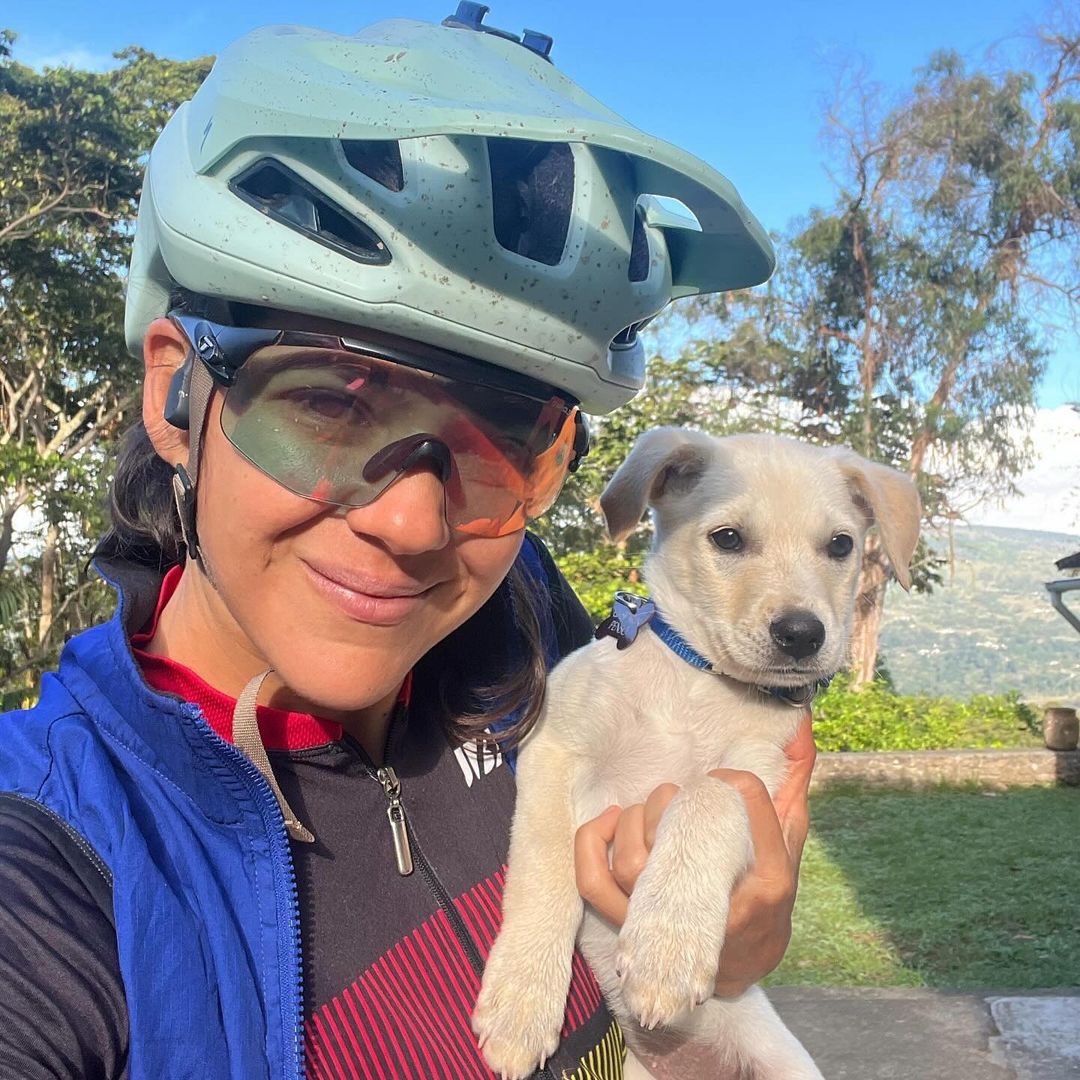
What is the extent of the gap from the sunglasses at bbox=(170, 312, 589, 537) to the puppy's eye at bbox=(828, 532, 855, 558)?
4.89 feet

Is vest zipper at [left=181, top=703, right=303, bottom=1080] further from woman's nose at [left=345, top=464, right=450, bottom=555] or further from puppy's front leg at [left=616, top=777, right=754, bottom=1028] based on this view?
puppy's front leg at [left=616, top=777, right=754, bottom=1028]

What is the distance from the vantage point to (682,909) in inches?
72.6

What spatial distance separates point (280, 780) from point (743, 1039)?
143cm

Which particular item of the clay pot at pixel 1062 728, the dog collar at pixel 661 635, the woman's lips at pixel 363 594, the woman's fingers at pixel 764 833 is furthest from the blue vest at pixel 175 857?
the clay pot at pixel 1062 728

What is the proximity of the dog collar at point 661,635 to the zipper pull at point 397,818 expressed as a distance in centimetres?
84

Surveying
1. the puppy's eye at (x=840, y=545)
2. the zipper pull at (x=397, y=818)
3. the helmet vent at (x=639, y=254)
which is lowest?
the zipper pull at (x=397, y=818)

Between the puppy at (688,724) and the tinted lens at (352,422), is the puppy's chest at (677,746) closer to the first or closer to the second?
the puppy at (688,724)

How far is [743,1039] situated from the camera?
7.78 ft

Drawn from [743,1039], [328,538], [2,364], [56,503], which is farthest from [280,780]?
[2,364]

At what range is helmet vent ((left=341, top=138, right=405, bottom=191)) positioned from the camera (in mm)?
1528

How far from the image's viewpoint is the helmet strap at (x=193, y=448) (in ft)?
5.15

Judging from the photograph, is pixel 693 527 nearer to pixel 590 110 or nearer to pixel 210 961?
pixel 590 110

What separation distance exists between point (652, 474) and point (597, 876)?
49.2 inches

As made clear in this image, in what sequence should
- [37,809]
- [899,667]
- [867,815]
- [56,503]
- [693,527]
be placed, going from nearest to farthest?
[37,809], [693,527], [867,815], [56,503], [899,667]
